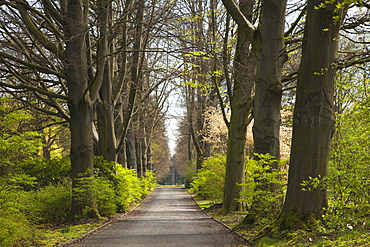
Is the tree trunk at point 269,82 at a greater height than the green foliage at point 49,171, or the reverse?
the tree trunk at point 269,82

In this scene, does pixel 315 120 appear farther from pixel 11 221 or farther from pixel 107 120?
pixel 107 120

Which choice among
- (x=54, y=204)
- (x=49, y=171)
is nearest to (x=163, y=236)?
(x=54, y=204)

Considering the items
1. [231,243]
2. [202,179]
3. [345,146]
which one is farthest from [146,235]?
[202,179]

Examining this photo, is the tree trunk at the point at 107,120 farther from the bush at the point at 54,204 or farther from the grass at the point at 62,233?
the grass at the point at 62,233

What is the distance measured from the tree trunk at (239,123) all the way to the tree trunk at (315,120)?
20.5 feet

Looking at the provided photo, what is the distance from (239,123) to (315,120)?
24.7 ft

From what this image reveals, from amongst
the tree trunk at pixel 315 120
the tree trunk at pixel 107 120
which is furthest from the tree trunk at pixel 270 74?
the tree trunk at pixel 107 120

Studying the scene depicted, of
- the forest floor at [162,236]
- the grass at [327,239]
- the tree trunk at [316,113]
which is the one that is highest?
the tree trunk at [316,113]

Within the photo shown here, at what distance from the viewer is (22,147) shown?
974cm

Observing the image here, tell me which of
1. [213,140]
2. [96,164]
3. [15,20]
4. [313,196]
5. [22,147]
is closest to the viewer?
[313,196]

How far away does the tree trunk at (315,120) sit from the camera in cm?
880

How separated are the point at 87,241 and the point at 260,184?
14.9ft

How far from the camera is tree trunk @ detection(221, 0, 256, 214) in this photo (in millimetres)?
15906

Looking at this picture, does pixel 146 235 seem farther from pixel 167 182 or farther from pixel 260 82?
pixel 167 182
